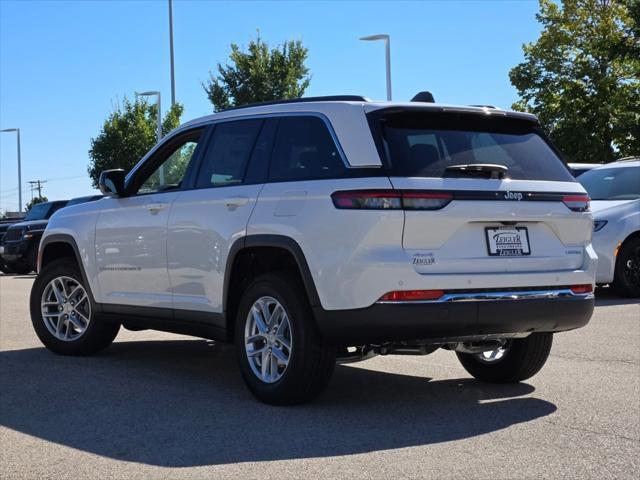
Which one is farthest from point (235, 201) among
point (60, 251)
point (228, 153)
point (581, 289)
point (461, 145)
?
point (60, 251)

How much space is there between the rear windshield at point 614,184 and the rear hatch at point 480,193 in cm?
755

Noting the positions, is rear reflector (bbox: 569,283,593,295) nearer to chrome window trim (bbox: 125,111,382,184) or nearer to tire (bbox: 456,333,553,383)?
tire (bbox: 456,333,553,383)

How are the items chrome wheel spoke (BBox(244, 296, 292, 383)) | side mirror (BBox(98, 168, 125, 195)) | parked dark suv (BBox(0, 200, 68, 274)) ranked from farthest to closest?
parked dark suv (BBox(0, 200, 68, 274)) < side mirror (BBox(98, 168, 125, 195)) < chrome wheel spoke (BBox(244, 296, 292, 383))

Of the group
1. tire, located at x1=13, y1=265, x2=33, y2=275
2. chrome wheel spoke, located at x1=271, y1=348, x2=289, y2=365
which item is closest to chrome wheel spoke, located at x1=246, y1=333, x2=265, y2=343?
chrome wheel spoke, located at x1=271, y1=348, x2=289, y2=365

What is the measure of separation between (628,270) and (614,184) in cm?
137

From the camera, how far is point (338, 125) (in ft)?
19.4

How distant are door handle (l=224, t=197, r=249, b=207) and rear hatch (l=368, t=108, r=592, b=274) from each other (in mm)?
1051

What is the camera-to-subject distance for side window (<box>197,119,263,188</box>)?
6668 mm

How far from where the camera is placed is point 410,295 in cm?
550

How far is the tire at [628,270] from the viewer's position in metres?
12.8

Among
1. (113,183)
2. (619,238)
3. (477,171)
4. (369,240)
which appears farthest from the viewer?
(619,238)

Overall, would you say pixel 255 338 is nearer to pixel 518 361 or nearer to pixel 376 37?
pixel 518 361

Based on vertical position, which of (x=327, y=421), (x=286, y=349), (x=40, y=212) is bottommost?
(x=327, y=421)

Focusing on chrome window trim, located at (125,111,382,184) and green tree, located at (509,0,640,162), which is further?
green tree, located at (509,0,640,162)
